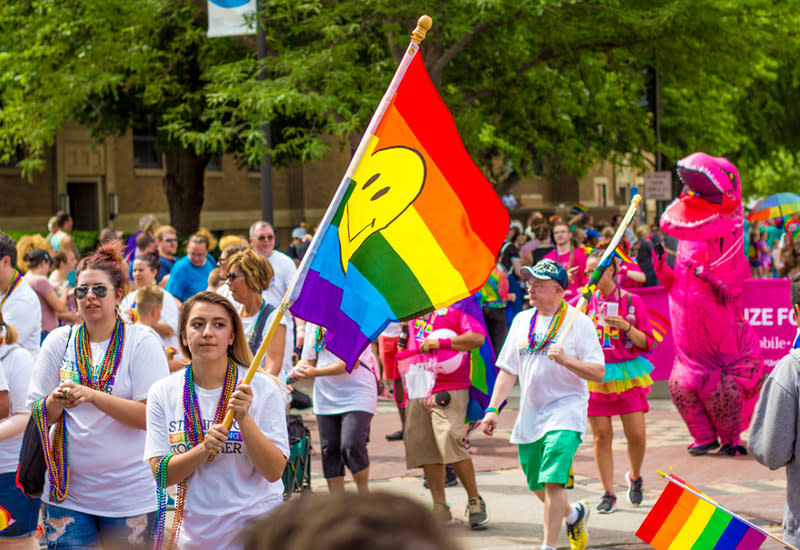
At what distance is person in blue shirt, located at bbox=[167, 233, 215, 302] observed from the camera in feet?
35.1

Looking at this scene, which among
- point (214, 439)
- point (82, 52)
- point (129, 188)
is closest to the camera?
point (214, 439)

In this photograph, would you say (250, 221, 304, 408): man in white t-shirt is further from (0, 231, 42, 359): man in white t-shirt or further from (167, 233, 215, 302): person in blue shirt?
(0, 231, 42, 359): man in white t-shirt

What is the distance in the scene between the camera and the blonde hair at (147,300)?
835 cm

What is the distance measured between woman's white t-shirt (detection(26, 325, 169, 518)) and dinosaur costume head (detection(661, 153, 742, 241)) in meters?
6.58

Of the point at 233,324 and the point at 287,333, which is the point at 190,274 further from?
the point at 233,324

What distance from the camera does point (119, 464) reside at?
4.90 meters

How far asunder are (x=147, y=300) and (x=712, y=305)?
204 inches

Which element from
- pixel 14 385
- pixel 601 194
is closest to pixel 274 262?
pixel 14 385

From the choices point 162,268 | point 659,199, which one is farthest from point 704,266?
point 659,199

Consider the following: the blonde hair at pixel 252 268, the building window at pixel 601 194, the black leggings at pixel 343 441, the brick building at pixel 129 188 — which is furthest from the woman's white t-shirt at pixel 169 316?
the building window at pixel 601 194

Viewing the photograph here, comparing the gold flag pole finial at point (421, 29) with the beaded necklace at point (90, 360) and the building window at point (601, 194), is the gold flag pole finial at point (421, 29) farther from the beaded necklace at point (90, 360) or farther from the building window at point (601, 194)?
the building window at point (601, 194)

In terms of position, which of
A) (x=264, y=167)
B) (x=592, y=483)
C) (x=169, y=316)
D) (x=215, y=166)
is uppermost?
(x=215, y=166)

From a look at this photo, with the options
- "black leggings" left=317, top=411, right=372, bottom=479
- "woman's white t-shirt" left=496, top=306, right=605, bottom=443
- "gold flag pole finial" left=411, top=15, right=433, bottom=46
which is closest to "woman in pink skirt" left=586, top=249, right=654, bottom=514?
"woman's white t-shirt" left=496, top=306, right=605, bottom=443

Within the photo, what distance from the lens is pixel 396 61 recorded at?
17.4 metres
